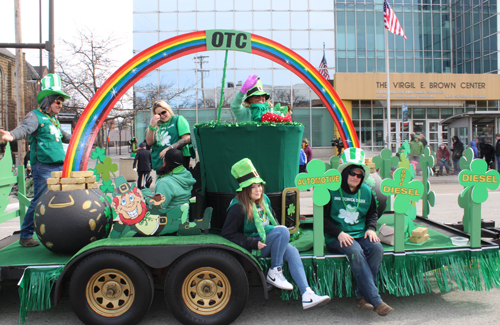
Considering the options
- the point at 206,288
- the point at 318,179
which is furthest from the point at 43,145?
the point at 318,179

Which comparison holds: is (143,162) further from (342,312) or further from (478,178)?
(478,178)

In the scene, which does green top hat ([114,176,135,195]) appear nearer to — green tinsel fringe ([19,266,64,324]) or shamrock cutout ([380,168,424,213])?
green tinsel fringe ([19,266,64,324])

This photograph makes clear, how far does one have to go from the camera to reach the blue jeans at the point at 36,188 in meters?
4.00

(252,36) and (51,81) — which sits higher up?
(252,36)

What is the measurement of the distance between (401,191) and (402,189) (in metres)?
0.02

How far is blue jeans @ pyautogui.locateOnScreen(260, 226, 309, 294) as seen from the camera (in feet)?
10.3

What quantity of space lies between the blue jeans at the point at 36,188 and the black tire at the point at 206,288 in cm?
190

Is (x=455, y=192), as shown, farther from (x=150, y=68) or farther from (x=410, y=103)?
(x=410, y=103)

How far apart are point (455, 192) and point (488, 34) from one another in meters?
21.2

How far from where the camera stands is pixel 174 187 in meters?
3.76

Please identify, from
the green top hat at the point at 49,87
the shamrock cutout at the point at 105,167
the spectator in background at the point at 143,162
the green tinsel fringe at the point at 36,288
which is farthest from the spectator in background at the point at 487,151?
the green tinsel fringe at the point at 36,288

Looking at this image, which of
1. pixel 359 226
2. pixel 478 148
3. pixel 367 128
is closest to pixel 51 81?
pixel 359 226

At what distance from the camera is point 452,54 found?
29078mm

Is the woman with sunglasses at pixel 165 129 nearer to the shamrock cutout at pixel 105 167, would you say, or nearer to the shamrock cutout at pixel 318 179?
the shamrock cutout at pixel 105 167
